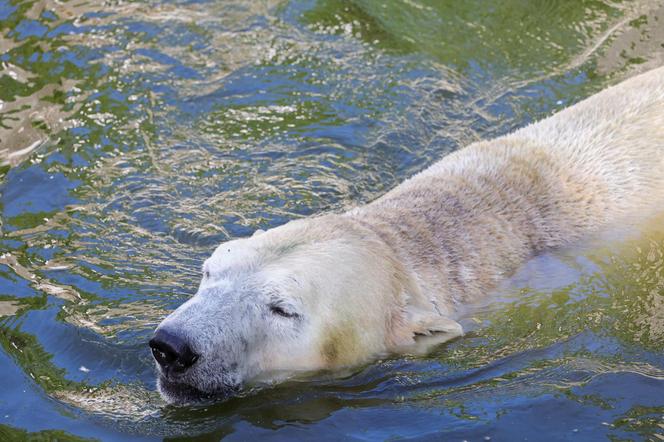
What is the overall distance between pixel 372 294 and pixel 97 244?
7.70 feet

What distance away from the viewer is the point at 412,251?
5375 millimetres

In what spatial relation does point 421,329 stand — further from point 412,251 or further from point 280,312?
point 280,312

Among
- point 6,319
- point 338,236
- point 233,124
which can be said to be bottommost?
point 6,319

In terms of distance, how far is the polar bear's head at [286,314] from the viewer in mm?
4664

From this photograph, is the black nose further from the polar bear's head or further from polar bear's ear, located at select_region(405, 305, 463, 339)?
polar bear's ear, located at select_region(405, 305, 463, 339)

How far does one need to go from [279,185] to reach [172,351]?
2812 mm

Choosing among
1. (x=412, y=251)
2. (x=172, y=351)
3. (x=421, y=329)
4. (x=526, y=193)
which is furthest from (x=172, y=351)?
(x=526, y=193)

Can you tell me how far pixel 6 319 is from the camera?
5730 millimetres

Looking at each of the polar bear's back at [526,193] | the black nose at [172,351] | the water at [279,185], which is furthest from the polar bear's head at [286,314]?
the polar bear's back at [526,193]

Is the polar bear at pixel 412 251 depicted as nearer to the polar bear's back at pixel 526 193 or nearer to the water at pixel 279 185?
the polar bear's back at pixel 526 193

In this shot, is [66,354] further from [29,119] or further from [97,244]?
[29,119]

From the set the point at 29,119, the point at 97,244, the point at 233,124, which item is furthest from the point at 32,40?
the point at 97,244

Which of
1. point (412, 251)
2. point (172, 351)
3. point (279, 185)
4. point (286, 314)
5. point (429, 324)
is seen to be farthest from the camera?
point (279, 185)

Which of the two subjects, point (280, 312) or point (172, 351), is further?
point (280, 312)
